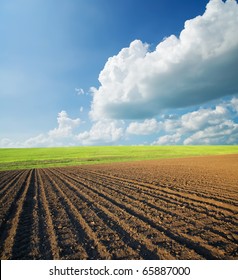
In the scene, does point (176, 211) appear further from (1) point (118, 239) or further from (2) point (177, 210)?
(1) point (118, 239)

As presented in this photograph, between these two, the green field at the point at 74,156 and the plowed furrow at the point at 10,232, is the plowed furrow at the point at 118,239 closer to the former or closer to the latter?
the plowed furrow at the point at 10,232

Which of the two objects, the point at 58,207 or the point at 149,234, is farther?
the point at 58,207

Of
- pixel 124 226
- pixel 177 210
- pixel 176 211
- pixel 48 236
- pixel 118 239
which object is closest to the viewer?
pixel 118 239

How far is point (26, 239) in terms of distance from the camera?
6816mm

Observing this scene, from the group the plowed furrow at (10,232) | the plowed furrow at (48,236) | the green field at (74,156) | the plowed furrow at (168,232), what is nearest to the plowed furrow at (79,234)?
the plowed furrow at (48,236)

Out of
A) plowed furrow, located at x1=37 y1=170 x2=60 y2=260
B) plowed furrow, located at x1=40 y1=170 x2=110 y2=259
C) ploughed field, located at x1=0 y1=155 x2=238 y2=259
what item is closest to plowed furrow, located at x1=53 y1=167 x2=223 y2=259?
ploughed field, located at x1=0 y1=155 x2=238 y2=259

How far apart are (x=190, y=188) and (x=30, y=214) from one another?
30.5 ft

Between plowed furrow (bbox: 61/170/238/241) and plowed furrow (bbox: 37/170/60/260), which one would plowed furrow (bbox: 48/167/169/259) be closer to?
plowed furrow (bbox: 37/170/60/260)

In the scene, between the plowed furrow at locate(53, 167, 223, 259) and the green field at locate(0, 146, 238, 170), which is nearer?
the plowed furrow at locate(53, 167, 223, 259)

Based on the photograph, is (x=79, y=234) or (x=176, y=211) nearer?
(x=79, y=234)

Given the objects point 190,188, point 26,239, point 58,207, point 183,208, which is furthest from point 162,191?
point 26,239

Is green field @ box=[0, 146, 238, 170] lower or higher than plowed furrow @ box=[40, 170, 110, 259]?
higher

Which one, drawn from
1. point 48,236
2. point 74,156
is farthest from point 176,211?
point 74,156
